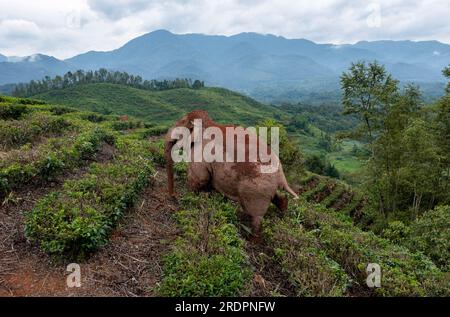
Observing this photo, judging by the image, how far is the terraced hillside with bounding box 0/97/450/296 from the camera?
5.18 metres

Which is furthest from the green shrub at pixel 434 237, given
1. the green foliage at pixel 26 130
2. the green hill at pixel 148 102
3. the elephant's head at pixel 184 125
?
the green hill at pixel 148 102

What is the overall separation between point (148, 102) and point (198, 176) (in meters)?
106

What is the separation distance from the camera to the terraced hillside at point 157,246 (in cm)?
518

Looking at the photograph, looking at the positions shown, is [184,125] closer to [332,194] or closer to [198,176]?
[198,176]

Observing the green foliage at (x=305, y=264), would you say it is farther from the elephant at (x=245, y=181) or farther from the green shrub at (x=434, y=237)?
the green shrub at (x=434, y=237)

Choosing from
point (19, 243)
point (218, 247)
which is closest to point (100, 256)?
point (19, 243)

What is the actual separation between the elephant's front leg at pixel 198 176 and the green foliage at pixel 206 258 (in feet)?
2.50

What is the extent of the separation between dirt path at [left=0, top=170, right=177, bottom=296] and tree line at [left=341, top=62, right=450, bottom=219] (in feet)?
57.7

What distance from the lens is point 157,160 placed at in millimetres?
12312

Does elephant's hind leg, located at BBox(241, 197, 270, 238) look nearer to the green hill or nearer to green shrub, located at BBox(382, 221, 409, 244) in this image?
green shrub, located at BBox(382, 221, 409, 244)

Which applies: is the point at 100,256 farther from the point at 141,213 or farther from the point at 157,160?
the point at 157,160

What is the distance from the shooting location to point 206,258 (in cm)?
535

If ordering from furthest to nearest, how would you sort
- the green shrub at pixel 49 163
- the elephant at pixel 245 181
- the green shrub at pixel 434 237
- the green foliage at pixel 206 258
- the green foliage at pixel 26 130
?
the green foliage at pixel 26 130 < the green shrub at pixel 434 237 < the green shrub at pixel 49 163 < the elephant at pixel 245 181 < the green foliage at pixel 206 258

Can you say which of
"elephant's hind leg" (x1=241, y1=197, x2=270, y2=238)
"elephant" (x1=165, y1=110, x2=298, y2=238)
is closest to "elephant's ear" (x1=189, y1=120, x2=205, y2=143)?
"elephant" (x1=165, y1=110, x2=298, y2=238)
